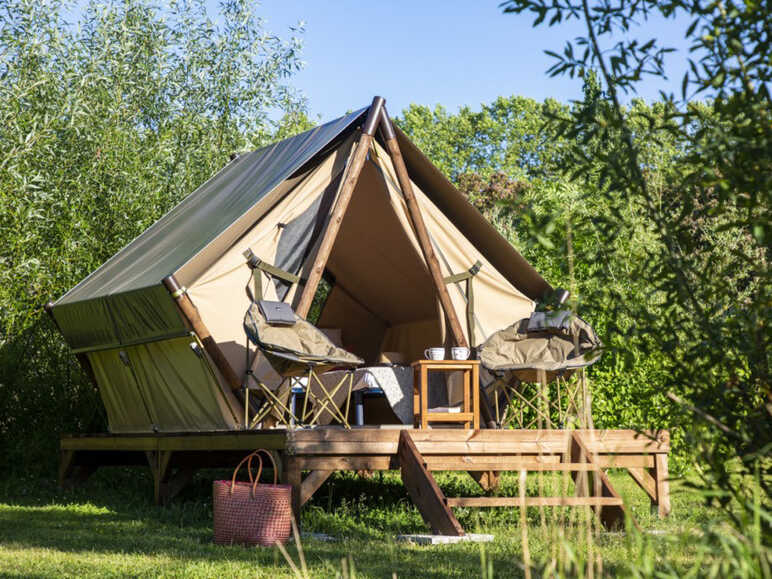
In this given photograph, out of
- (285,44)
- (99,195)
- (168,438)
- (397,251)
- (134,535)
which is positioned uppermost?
(285,44)

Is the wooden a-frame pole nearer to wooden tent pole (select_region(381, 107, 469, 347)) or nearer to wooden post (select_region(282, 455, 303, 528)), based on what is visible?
wooden tent pole (select_region(381, 107, 469, 347))

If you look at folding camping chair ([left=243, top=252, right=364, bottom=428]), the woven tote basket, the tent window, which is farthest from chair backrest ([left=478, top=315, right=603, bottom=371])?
the tent window

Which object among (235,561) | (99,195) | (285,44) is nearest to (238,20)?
(285,44)

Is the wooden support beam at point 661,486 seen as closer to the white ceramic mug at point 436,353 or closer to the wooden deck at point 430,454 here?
the wooden deck at point 430,454

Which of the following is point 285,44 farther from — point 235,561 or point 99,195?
point 235,561

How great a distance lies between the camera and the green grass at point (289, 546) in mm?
3561

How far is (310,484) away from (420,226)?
2128 mm

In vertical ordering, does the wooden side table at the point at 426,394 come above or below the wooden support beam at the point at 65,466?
above

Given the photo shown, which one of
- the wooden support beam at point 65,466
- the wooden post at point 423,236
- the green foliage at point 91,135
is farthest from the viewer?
the green foliage at point 91,135

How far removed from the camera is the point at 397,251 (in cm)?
731

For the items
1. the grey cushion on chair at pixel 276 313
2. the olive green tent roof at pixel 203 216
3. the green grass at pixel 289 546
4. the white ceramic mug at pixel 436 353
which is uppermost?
the olive green tent roof at pixel 203 216

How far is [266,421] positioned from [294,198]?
1462 mm

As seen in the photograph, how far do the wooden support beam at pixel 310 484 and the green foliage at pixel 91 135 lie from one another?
2.86 meters

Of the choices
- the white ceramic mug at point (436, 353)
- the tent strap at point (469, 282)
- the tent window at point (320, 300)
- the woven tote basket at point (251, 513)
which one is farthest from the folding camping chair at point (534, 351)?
the tent window at point (320, 300)
